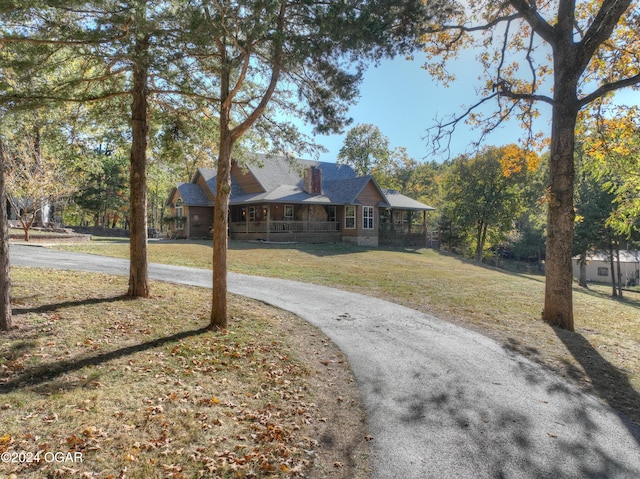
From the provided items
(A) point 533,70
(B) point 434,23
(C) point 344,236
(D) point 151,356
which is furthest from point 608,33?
(C) point 344,236

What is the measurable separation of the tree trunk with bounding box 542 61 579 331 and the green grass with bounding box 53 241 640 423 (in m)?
0.75

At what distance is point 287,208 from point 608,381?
25.7 m

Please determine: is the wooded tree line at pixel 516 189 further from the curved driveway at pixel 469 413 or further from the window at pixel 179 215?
the window at pixel 179 215

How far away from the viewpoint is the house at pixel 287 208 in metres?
29.3

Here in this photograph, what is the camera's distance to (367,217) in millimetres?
32375

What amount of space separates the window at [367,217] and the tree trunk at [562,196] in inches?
898

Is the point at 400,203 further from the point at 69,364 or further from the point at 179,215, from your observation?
the point at 69,364

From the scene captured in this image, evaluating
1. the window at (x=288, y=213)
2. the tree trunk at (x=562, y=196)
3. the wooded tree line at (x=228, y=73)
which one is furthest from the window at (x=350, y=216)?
the tree trunk at (x=562, y=196)

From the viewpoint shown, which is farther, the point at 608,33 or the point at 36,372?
the point at 608,33

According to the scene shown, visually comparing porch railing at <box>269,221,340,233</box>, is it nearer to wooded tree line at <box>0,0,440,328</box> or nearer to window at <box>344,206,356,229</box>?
window at <box>344,206,356,229</box>

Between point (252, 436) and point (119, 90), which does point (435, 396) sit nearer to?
point (252, 436)

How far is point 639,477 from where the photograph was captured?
3.62 m

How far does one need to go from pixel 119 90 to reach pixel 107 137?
160cm

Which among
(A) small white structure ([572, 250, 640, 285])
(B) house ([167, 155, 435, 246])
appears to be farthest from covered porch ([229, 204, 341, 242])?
(A) small white structure ([572, 250, 640, 285])
